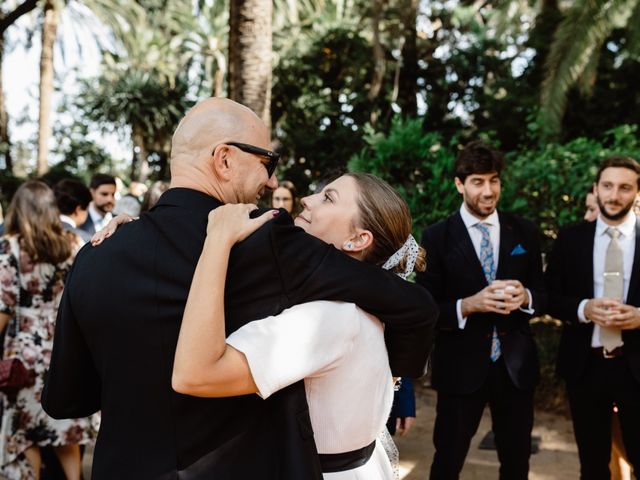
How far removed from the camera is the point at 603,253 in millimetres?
4051

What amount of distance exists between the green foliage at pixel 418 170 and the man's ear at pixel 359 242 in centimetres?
448

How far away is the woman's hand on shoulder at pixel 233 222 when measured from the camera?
60.0 inches

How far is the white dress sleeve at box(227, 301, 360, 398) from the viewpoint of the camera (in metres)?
1.55

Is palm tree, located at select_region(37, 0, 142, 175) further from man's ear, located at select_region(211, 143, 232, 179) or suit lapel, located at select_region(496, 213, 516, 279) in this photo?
man's ear, located at select_region(211, 143, 232, 179)

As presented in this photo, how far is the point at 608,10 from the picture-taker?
39.1ft

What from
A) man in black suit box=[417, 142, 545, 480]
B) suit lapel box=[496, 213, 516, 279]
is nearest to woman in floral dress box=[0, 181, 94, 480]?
man in black suit box=[417, 142, 545, 480]

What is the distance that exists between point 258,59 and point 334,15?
13.0 meters

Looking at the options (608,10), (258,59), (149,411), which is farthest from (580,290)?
(608,10)

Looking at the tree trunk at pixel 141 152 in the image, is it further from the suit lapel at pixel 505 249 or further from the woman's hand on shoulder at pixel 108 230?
the woman's hand on shoulder at pixel 108 230

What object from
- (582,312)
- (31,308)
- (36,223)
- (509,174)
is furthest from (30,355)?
(509,174)

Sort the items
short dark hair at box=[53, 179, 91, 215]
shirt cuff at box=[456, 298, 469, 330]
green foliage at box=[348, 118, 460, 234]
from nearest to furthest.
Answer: shirt cuff at box=[456, 298, 469, 330] → short dark hair at box=[53, 179, 91, 215] → green foliage at box=[348, 118, 460, 234]

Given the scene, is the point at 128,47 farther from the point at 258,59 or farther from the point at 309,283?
the point at 309,283

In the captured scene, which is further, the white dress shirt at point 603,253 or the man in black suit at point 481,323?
the white dress shirt at point 603,253

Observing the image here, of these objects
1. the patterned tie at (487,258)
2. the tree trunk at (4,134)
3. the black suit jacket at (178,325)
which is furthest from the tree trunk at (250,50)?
the tree trunk at (4,134)
